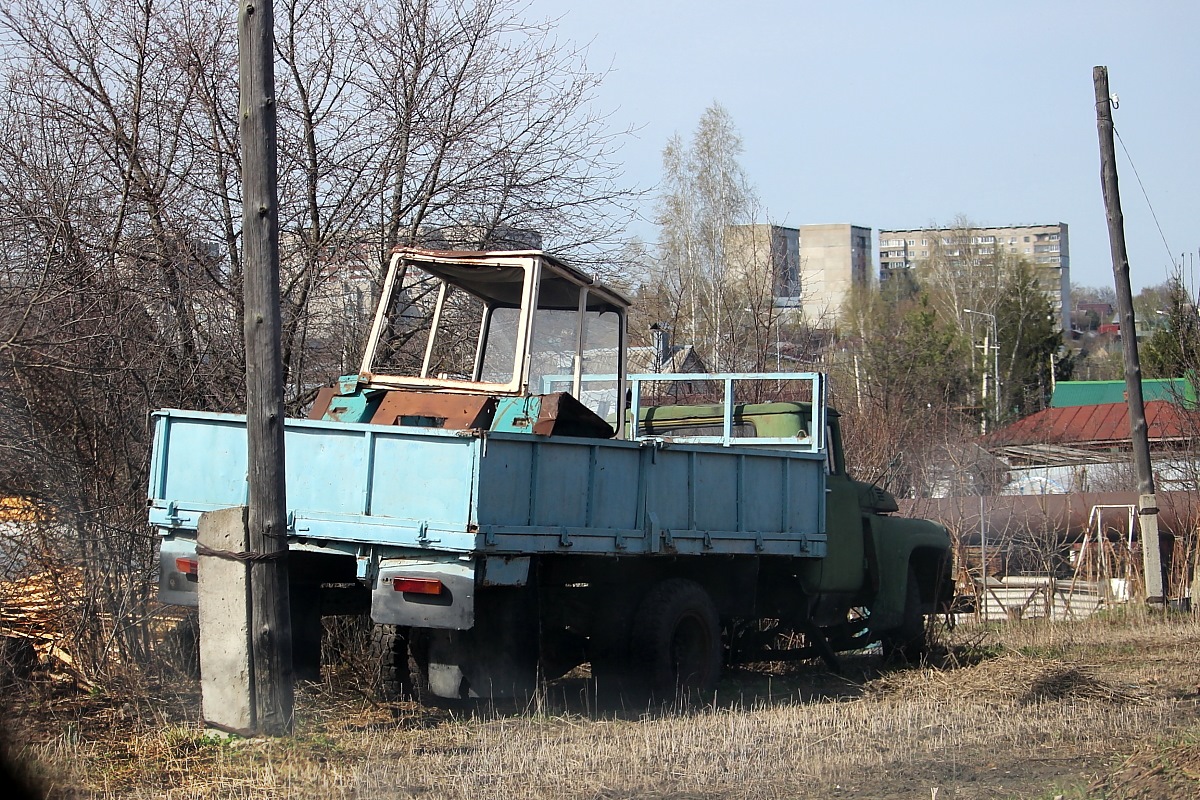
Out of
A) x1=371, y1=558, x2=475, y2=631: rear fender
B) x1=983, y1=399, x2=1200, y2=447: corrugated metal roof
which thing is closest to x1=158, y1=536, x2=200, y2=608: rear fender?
x1=371, y1=558, x2=475, y2=631: rear fender

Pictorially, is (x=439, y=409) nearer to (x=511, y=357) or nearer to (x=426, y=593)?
(x=511, y=357)

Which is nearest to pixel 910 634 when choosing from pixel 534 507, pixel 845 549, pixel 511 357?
pixel 845 549

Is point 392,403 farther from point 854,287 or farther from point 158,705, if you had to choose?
point 854,287

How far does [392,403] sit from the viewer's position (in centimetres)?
860

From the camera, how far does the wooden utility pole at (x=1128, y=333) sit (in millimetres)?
17188

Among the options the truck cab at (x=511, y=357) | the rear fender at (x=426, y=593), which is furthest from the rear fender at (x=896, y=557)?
the rear fender at (x=426, y=593)

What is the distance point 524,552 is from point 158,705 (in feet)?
8.68

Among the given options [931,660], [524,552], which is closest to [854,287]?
[931,660]

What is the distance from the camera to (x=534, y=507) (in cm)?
765

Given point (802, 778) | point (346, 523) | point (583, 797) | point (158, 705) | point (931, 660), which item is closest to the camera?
point (583, 797)

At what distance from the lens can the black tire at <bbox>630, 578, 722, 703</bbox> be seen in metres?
8.87

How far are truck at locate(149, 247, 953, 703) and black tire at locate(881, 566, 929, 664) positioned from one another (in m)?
0.99

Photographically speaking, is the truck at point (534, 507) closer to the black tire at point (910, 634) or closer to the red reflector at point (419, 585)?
the red reflector at point (419, 585)

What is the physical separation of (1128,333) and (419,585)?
13833 mm
